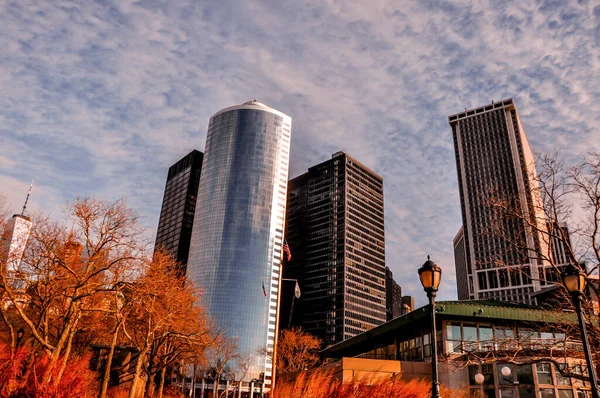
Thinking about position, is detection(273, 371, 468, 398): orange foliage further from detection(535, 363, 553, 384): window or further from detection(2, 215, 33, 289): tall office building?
detection(2, 215, 33, 289): tall office building

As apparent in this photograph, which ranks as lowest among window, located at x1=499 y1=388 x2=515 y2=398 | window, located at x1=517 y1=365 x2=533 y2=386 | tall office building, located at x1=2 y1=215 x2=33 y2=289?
window, located at x1=499 y1=388 x2=515 y2=398

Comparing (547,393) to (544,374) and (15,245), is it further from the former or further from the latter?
(15,245)

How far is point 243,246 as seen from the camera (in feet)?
623

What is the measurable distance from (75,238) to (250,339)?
161240 mm

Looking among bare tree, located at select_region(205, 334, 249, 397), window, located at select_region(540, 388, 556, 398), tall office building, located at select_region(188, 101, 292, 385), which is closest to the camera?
window, located at select_region(540, 388, 556, 398)

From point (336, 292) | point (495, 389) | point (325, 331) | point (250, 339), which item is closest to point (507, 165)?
point (336, 292)

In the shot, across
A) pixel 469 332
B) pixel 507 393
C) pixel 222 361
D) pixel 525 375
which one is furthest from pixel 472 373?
pixel 222 361

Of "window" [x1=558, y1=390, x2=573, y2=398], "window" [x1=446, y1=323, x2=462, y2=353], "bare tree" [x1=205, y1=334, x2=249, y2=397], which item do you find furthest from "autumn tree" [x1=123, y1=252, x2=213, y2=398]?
"window" [x1=558, y1=390, x2=573, y2=398]

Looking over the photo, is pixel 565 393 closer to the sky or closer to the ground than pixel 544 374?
closer to the ground

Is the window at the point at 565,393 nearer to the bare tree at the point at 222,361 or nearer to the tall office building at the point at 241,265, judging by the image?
the bare tree at the point at 222,361

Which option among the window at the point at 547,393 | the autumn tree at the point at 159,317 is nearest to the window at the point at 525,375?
the window at the point at 547,393

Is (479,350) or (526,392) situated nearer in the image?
(479,350)

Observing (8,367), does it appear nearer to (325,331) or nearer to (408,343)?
(408,343)

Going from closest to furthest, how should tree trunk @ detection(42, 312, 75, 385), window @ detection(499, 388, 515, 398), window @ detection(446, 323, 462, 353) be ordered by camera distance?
tree trunk @ detection(42, 312, 75, 385) → window @ detection(499, 388, 515, 398) → window @ detection(446, 323, 462, 353)
